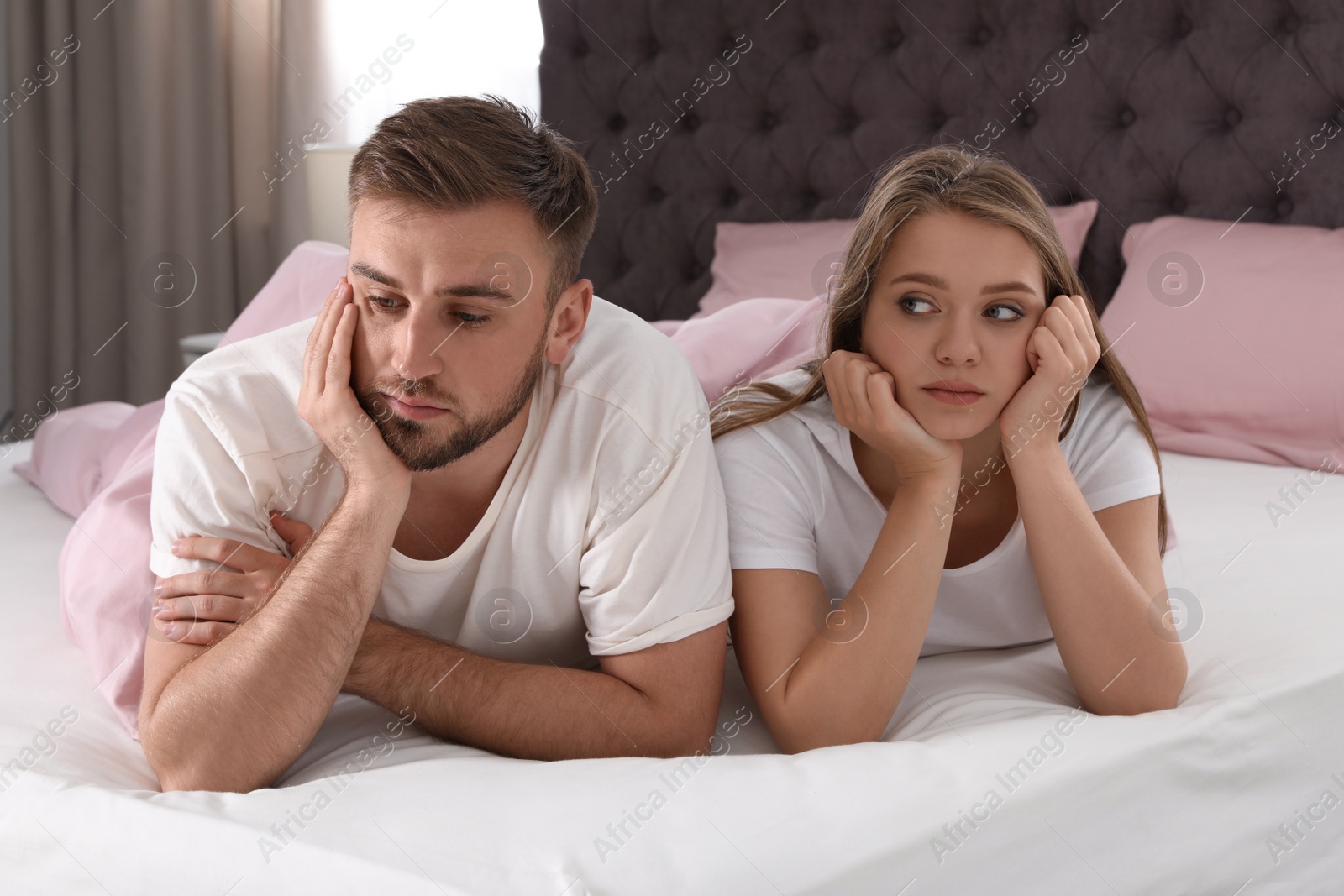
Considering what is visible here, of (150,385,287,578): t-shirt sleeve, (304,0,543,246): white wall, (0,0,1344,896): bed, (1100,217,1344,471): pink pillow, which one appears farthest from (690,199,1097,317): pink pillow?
(150,385,287,578): t-shirt sleeve

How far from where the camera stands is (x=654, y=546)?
3.61ft

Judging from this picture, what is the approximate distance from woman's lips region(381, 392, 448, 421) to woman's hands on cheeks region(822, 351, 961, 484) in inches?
17.3

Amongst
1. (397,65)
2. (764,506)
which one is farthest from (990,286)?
(397,65)

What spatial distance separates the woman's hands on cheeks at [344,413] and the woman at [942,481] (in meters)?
0.37

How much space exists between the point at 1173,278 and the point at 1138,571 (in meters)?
1.00

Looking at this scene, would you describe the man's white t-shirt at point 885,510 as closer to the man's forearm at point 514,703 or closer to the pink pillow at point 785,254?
the man's forearm at point 514,703

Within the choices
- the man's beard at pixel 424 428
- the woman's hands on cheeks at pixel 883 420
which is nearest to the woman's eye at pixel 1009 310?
the woman's hands on cheeks at pixel 883 420

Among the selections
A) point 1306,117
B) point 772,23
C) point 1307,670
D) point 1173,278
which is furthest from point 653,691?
point 772,23

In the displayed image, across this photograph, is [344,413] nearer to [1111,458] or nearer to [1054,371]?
[1054,371]

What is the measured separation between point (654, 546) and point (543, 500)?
135 mm

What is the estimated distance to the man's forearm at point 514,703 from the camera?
Result: 1.06m

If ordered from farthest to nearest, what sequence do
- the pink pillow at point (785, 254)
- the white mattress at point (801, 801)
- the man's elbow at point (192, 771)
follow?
the pink pillow at point (785, 254) < the man's elbow at point (192, 771) < the white mattress at point (801, 801)

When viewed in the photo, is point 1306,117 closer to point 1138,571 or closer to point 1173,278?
point 1173,278

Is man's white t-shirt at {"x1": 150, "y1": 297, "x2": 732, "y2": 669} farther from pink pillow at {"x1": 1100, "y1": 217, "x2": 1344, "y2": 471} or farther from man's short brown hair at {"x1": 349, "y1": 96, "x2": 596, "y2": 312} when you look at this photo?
pink pillow at {"x1": 1100, "y1": 217, "x2": 1344, "y2": 471}
